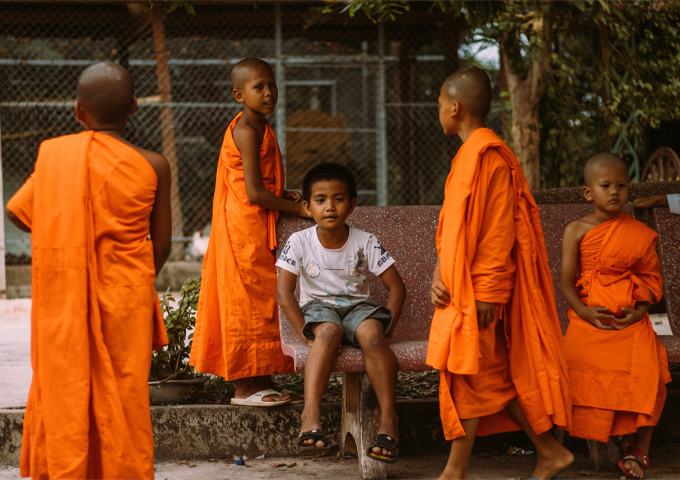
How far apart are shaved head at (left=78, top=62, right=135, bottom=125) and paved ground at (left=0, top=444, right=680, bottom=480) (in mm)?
1672

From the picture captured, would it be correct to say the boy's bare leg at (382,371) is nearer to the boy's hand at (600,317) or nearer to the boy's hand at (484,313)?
the boy's hand at (484,313)

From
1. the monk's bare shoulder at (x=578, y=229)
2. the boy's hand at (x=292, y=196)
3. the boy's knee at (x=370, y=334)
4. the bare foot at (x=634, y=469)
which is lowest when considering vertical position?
the bare foot at (x=634, y=469)

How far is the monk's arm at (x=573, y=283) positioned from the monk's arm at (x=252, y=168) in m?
1.43

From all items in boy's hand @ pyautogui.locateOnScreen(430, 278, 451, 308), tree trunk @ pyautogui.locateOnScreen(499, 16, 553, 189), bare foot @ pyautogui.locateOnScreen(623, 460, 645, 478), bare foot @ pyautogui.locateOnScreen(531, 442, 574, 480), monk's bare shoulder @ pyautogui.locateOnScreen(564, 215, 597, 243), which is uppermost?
tree trunk @ pyautogui.locateOnScreen(499, 16, 553, 189)

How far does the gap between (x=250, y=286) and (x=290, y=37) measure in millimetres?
7832

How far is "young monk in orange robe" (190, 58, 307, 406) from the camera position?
11.7 ft

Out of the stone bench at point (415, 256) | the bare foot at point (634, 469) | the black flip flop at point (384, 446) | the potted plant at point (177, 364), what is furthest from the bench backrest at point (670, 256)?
the potted plant at point (177, 364)

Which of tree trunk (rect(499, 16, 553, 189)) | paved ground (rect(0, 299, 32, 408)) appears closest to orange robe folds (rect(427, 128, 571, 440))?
paved ground (rect(0, 299, 32, 408))

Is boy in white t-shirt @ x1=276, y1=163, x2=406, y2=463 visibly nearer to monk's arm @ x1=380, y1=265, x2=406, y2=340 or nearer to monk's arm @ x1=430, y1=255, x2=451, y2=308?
monk's arm @ x1=380, y1=265, x2=406, y2=340

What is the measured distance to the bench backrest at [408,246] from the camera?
3.80 meters

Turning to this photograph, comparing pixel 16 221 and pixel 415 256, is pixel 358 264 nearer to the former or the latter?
pixel 415 256

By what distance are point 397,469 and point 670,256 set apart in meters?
1.86

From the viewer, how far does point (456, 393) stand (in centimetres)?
282

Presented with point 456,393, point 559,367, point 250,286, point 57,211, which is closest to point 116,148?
point 57,211
